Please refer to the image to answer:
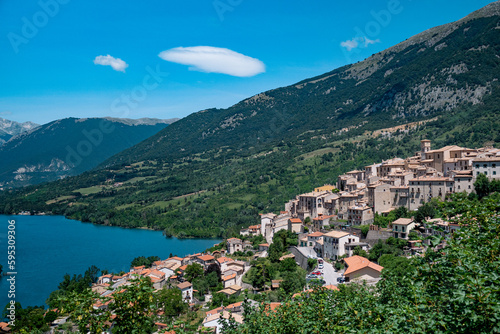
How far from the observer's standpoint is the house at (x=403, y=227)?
30.2 metres

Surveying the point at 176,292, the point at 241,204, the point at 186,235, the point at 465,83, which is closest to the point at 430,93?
the point at 465,83

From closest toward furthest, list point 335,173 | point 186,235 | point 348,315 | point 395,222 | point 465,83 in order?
point 348,315
point 395,222
point 186,235
point 335,173
point 465,83

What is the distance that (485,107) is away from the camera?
89688mm

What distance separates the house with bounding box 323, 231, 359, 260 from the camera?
105 ft

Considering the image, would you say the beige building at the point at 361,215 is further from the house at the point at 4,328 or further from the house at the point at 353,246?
the house at the point at 4,328

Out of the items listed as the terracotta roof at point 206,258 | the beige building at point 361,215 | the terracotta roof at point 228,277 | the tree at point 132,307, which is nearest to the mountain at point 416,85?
the beige building at point 361,215

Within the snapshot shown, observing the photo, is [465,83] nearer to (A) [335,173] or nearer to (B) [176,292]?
(A) [335,173]

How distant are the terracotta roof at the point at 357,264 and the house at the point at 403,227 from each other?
154 inches

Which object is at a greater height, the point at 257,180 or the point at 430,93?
the point at 430,93

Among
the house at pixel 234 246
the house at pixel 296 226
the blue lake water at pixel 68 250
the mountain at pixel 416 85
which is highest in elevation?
the mountain at pixel 416 85

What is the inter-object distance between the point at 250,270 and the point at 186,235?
46.4 meters

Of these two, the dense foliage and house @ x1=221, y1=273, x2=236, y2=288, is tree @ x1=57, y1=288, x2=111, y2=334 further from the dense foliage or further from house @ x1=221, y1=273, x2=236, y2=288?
house @ x1=221, y1=273, x2=236, y2=288

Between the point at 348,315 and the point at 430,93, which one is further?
the point at 430,93

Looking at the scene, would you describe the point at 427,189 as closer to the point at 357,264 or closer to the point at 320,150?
the point at 357,264
